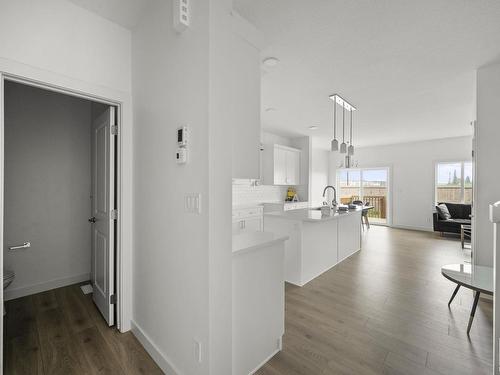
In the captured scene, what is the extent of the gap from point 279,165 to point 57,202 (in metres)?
4.38

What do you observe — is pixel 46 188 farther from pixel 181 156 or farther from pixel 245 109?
pixel 245 109

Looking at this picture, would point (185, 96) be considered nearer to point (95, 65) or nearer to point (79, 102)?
point (95, 65)

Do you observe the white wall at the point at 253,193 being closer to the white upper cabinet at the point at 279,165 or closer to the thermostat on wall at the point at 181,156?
the white upper cabinet at the point at 279,165

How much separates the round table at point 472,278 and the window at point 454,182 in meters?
5.29

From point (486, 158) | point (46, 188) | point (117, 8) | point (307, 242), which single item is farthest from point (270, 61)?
point (46, 188)

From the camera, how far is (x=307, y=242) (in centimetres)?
318

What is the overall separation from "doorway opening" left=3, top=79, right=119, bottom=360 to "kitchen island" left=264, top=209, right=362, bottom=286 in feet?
6.76

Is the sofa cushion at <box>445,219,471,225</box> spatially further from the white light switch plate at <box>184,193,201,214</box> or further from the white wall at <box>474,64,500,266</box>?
the white light switch plate at <box>184,193,201,214</box>

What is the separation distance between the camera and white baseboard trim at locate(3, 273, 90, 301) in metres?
2.64

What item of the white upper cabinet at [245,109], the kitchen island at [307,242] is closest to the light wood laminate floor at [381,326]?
the kitchen island at [307,242]

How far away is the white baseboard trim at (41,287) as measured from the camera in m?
2.64

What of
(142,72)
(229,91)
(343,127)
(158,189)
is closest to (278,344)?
(158,189)

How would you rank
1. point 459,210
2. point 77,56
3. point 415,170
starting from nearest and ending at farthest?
point 77,56, point 459,210, point 415,170

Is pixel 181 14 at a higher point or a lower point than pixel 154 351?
higher
